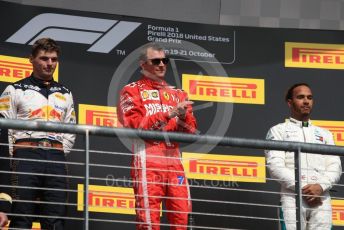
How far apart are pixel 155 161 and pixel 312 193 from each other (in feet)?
3.56

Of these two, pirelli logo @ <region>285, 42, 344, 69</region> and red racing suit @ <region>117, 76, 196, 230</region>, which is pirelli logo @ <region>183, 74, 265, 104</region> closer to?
pirelli logo @ <region>285, 42, 344, 69</region>

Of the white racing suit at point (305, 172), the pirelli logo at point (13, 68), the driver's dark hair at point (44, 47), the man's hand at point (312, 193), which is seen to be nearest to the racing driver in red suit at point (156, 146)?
the driver's dark hair at point (44, 47)

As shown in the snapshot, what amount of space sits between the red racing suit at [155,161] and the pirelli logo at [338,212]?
6.67ft

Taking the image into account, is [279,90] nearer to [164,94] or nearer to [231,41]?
[231,41]

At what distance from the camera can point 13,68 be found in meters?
7.73

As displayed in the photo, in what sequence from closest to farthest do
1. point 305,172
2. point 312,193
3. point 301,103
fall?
point 312,193 < point 305,172 < point 301,103

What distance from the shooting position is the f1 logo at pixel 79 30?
7934mm

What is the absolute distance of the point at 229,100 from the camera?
27.2 ft

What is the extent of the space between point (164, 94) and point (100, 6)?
1.80 m

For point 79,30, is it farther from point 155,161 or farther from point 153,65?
point 155,161

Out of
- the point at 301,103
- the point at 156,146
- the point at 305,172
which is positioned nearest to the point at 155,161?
the point at 156,146

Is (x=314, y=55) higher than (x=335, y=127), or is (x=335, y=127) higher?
(x=314, y=55)

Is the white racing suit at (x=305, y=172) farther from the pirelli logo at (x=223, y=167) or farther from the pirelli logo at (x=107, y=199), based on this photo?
the pirelli logo at (x=107, y=199)

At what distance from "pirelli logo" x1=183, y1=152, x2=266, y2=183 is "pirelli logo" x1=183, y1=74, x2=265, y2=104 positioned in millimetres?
472
